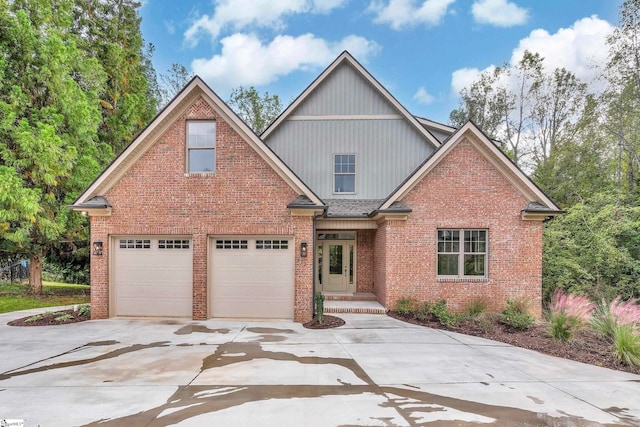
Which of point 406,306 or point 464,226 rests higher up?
point 464,226

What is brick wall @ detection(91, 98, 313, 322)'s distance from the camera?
31.9ft

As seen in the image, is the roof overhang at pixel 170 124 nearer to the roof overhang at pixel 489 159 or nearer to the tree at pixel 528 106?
the roof overhang at pixel 489 159

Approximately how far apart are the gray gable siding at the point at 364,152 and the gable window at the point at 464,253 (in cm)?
344

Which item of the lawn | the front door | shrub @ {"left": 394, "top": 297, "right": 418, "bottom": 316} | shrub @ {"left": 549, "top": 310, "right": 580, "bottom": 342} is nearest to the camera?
shrub @ {"left": 549, "top": 310, "right": 580, "bottom": 342}

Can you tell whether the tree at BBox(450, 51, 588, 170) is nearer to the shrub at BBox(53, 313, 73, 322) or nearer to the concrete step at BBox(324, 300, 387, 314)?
the concrete step at BBox(324, 300, 387, 314)

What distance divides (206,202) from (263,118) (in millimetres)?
18248

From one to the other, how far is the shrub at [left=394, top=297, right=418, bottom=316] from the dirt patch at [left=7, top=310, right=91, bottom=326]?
32.4 feet

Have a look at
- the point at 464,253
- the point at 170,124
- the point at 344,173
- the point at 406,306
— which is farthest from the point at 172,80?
the point at 464,253

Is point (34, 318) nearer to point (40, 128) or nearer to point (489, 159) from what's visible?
point (40, 128)

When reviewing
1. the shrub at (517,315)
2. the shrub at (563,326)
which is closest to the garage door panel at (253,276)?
the shrub at (517,315)

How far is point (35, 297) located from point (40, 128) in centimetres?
755

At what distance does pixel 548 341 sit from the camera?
7723 millimetres

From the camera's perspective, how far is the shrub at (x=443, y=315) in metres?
9.20

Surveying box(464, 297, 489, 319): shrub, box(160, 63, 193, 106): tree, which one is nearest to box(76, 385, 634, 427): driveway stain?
box(464, 297, 489, 319): shrub
